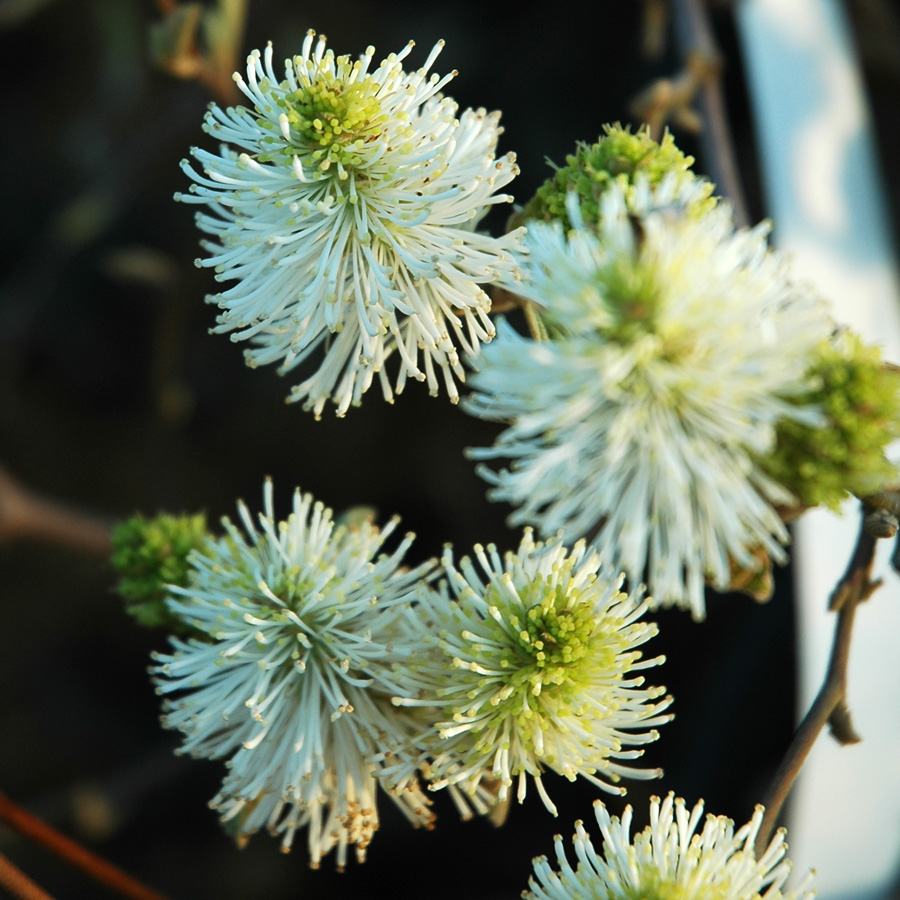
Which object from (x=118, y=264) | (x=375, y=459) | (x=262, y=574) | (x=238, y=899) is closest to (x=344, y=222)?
(x=262, y=574)

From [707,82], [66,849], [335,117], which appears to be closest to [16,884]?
[66,849]

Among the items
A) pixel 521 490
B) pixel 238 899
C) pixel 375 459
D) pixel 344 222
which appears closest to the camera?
pixel 521 490

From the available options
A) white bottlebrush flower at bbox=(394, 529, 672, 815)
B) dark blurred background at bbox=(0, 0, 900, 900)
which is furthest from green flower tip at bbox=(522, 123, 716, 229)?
dark blurred background at bbox=(0, 0, 900, 900)

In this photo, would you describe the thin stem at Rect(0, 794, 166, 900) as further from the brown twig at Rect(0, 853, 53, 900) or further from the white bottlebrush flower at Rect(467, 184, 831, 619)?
the white bottlebrush flower at Rect(467, 184, 831, 619)

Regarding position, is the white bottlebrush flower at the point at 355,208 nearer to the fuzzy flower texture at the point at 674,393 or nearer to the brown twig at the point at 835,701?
the fuzzy flower texture at the point at 674,393

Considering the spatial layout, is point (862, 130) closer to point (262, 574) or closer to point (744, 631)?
point (744, 631)
